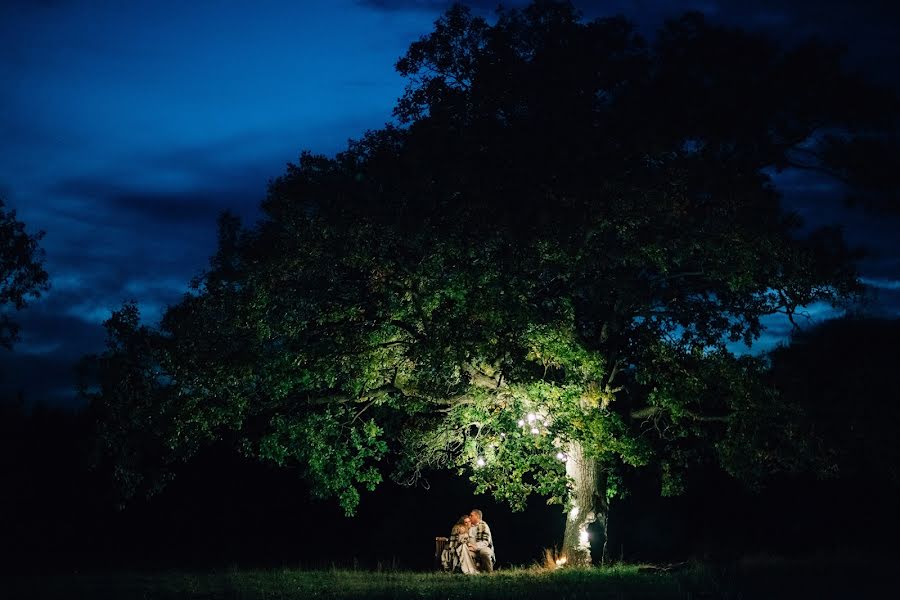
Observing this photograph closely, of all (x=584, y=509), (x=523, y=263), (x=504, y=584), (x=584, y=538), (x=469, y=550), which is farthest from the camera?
(x=584, y=509)

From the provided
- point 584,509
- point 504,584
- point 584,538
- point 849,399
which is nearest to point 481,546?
point 584,538

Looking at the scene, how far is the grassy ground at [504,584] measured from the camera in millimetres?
12922

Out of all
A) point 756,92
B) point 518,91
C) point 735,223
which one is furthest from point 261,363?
point 756,92

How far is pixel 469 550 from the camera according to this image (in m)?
19.8

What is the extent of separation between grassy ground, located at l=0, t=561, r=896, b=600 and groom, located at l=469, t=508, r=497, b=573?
8.45 feet

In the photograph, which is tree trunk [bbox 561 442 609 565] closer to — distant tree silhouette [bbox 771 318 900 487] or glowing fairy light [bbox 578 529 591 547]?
glowing fairy light [bbox 578 529 591 547]

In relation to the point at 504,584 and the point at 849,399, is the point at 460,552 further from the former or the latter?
the point at 849,399

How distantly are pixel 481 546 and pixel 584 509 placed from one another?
7.71 ft

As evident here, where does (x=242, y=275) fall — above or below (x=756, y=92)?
below

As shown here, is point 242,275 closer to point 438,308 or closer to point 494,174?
point 438,308

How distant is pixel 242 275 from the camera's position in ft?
59.9

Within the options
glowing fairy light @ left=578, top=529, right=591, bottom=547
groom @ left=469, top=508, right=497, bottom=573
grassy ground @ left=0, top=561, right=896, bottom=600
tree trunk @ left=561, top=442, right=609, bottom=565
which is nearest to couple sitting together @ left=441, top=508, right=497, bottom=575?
groom @ left=469, top=508, right=497, bottom=573

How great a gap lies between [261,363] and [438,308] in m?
3.60

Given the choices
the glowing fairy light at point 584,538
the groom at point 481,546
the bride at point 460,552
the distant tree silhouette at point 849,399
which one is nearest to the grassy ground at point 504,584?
the bride at point 460,552
